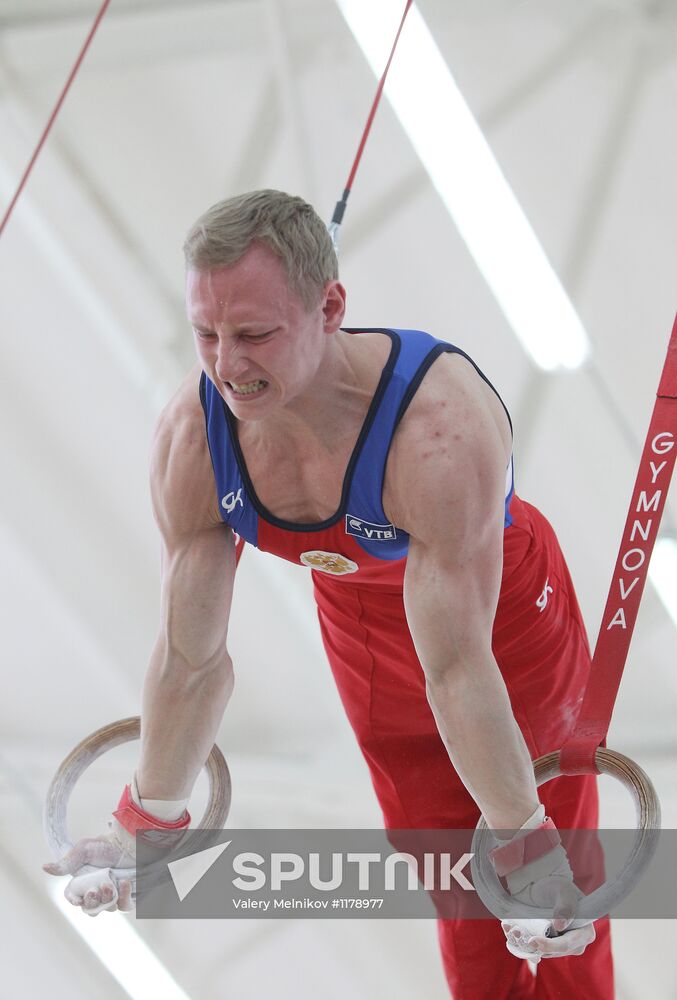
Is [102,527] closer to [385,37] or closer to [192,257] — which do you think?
[385,37]

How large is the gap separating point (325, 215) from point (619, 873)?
10.5 feet

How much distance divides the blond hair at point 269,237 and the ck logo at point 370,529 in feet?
1.35

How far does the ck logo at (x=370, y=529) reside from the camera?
250cm

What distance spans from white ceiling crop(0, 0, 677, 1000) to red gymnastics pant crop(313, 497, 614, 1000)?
2.02 m

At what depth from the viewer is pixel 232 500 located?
2543 mm

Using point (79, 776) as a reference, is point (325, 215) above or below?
above

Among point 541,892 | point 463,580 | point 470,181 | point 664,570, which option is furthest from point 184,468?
point 664,570

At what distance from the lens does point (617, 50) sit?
16.4ft

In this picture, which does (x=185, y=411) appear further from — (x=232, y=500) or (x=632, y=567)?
(x=632, y=567)

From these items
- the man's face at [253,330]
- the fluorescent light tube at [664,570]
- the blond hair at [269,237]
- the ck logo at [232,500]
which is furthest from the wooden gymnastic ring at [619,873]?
the fluorescent light tube at [664,570]

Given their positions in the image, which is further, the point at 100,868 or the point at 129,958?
the point at 129,958

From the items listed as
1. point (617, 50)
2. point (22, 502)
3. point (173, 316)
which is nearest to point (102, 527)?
point (22, 502)

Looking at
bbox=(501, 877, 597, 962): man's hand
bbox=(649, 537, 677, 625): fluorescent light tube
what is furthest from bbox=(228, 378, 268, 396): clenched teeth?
bbox=(649, 537, 677, 625): fluorescent light tube

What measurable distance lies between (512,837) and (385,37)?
3304mm
